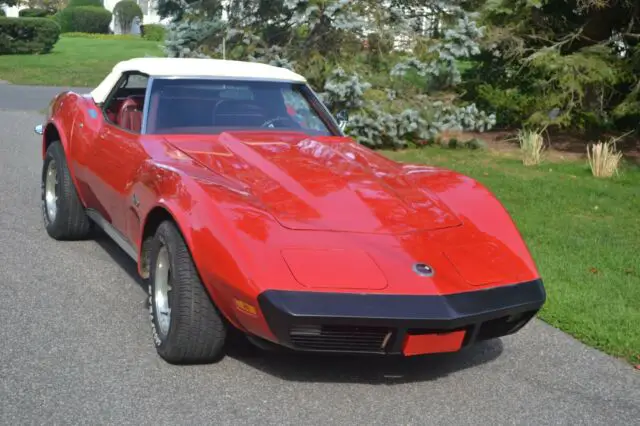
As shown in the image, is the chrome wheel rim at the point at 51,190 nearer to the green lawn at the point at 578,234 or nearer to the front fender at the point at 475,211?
the front fender at the point at 475,211

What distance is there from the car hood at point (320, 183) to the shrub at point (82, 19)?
44371 millimetres

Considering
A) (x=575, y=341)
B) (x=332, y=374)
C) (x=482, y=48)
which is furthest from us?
(x=482, y=48)

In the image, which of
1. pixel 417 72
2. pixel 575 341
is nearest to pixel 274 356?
pixel 575 341

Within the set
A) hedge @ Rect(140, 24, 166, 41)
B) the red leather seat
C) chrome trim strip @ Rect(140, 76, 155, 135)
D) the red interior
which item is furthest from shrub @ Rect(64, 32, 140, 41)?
chrome trim strip @ Rect(140, 76, 155, 135)

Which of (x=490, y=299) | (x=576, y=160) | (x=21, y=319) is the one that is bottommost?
(x=576, y=160)

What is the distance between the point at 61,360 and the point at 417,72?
30.6 ft

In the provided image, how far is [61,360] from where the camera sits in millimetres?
4441

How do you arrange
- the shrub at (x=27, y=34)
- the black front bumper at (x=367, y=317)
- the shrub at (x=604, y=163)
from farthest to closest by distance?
the shrub at (x=27, y=34)
the shrub at (x=604, y=163)
the black front bumper at (x=367, y=317)

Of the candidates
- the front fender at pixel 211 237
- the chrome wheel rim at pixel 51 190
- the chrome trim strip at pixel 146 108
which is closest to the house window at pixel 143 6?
the chrome wheel rim at pixel 51 190

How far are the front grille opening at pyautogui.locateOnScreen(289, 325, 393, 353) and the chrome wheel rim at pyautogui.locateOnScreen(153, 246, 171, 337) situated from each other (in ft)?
2.85

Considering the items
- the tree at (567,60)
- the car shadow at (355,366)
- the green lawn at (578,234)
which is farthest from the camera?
the tree at (567,60)

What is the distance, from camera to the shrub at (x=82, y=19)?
4734cm

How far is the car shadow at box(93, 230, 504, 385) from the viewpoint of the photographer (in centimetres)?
440

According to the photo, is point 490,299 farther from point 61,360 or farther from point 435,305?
→ point 61,360
